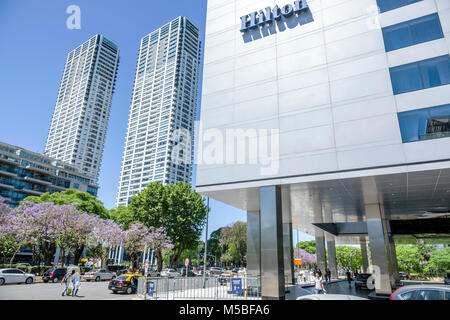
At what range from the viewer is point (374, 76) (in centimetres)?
1520

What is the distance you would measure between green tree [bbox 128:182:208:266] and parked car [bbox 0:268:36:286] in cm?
1947

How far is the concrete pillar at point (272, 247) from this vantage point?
1581 centimetres

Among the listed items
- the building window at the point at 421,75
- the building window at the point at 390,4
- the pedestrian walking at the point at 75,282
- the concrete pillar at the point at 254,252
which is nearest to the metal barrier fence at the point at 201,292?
the concrete pillar at the point at 254,252

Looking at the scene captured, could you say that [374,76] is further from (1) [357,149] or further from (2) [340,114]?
(1) [357,149]

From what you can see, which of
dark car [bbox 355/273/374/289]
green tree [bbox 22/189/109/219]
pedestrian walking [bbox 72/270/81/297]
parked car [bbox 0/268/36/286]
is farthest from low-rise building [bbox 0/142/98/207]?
dark car [bbox 355/273/374/289]

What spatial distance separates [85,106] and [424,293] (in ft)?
533

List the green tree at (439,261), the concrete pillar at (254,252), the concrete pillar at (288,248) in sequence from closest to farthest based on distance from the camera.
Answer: the concrete pillar at (254,252) → the concrete pillar at (288,248) → the green tree at (439,261)

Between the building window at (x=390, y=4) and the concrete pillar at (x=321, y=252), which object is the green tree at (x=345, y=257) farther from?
the building window at (x=390, y=4)

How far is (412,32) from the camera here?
15.2 m

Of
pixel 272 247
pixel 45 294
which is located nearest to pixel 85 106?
pixel 45 294

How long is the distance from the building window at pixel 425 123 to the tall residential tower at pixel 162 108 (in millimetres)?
119078

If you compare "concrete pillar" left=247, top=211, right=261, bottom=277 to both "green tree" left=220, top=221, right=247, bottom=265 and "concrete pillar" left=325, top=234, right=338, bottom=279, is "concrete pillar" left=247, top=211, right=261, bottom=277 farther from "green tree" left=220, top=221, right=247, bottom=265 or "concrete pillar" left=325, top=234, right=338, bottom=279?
"green tree" left=220, top=221, right=247, bottom=265

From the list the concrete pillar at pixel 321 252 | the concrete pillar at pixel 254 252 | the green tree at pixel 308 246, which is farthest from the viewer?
the green tree at pixel 308 246

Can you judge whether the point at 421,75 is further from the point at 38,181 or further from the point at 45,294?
the point at 38,181
